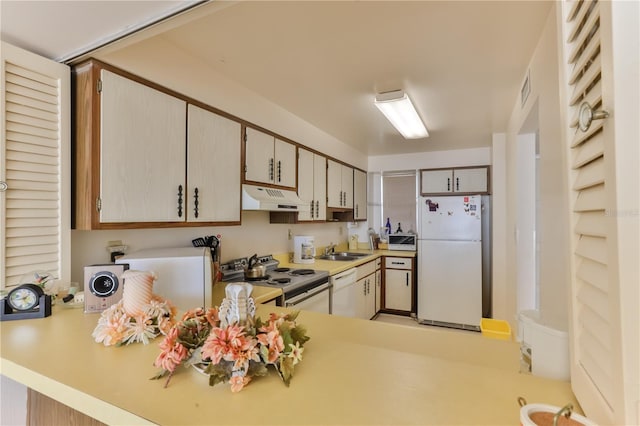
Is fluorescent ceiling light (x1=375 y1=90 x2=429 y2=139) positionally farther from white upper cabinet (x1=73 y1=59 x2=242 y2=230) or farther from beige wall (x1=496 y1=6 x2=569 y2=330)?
white upper cabinet (x1=73 y1=59 x2=242 y2=230)

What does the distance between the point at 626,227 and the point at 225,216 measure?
2.07m

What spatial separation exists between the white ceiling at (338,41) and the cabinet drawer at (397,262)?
2.26 metres

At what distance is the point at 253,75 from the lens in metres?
2.29

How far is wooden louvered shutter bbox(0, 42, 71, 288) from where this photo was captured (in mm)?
1300

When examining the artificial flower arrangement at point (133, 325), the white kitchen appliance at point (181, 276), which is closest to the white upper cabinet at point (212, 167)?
the white kitchen appliance at point (181, 276)

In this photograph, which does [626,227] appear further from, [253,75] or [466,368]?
[253,75]

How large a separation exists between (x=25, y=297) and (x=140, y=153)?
801mm

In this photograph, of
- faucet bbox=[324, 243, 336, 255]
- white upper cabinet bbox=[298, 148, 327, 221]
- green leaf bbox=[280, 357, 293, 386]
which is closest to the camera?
green leaf bbox=[280, 357, 293, 386]

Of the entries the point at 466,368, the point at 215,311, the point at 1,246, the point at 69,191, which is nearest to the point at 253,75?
the point at 69,191

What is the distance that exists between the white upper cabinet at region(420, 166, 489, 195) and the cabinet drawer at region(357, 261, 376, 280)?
1303mm

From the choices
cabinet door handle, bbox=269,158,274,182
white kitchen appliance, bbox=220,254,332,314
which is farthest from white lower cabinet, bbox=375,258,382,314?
cabinet door handle, bbox=269,158,274,182

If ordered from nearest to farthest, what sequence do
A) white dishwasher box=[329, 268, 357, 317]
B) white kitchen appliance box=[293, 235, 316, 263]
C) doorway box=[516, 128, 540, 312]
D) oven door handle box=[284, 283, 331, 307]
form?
1. oven door handle box=[284, 283, 331, 307]
2. doorway box=[516, 128, 540, 312]
3. white dishwasher box=[329, 268, 357, 317]
4. white kitchen appliance box=[293, 235, 316, 263]

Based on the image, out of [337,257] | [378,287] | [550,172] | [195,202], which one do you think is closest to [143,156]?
[195,202]

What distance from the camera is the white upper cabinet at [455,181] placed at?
436cm
